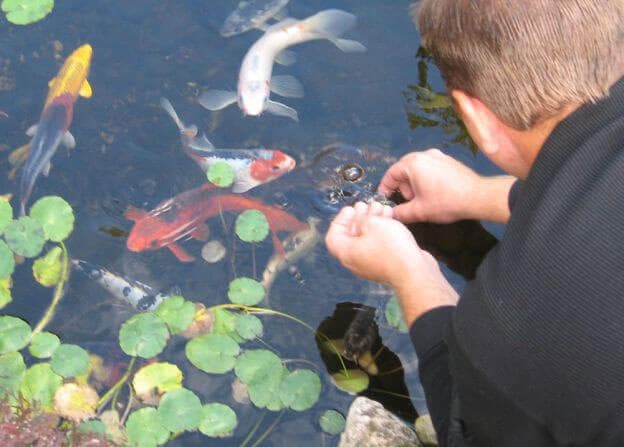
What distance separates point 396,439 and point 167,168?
145 centimetres

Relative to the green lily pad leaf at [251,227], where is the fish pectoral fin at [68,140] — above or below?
below

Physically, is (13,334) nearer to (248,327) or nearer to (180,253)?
(180,253)

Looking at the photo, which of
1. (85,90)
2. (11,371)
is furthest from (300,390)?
(85,90)

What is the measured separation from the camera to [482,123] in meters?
2.00

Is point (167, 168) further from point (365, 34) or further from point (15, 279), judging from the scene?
point (365, 34)

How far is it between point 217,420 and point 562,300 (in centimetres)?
142

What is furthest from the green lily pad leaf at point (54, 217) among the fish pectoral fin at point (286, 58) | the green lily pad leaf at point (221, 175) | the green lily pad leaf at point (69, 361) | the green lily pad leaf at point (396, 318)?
the green lily pad leaf at point (396, 318)

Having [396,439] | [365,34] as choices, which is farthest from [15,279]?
[365,34]

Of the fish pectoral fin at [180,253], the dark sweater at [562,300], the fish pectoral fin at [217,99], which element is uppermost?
the dark sweater at [562,300]

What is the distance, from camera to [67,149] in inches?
130

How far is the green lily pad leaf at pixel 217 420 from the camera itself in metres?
2.67

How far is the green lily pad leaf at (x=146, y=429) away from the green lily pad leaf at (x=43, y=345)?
0.40 meters

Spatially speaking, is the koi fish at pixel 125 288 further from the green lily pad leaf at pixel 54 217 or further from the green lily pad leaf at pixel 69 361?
the green lily pad leaf at pixel 69 361

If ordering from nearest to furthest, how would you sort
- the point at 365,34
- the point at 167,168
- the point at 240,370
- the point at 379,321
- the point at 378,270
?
the point at 378,270 → the point at 240,370 → the point at 379,321 → the point at 167,168 → the point at 365,34
